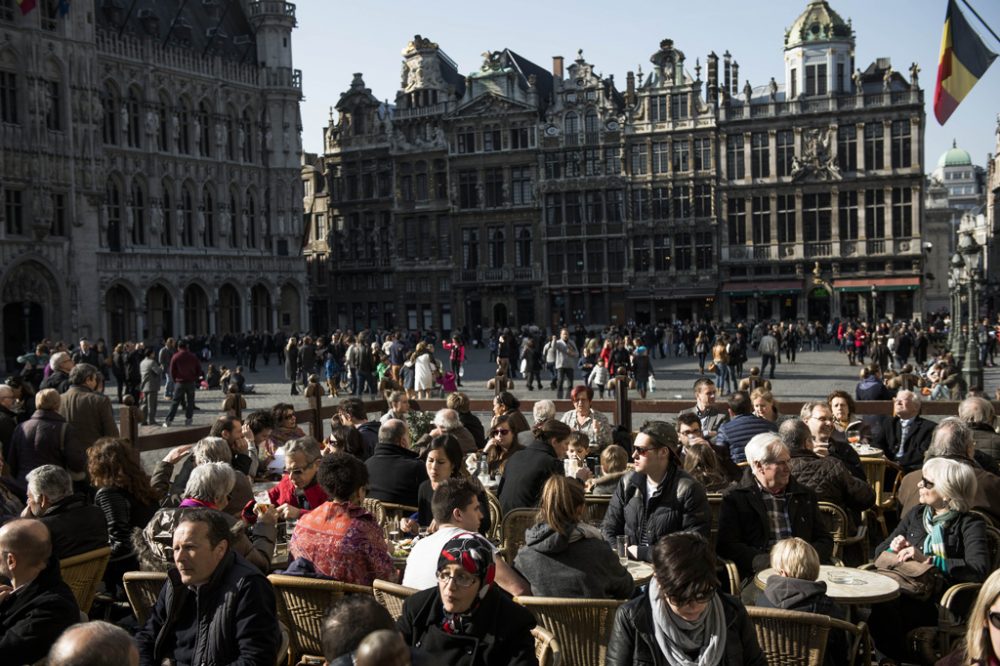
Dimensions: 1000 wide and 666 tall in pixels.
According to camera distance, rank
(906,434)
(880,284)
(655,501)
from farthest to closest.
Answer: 1. (880,284)
2. (906,434)
3. (655,501)

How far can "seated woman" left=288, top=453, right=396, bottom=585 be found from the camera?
193 inches

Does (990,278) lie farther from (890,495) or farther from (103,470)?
(103,470)

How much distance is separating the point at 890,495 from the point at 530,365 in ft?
49.2

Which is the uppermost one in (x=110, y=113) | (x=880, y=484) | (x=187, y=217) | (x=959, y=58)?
(x=110, y=113)

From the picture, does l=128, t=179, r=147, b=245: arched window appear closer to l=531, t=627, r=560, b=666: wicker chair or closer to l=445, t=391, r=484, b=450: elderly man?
l=445, t=391, r=484, b=450: elderly man

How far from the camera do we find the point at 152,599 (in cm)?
488

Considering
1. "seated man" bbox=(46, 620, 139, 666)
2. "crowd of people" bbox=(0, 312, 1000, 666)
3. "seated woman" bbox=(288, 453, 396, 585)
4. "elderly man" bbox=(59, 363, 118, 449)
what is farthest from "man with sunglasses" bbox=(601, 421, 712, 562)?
"elderly man" bbox=(59, 363, 118, 449)

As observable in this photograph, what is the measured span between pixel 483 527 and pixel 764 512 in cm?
194

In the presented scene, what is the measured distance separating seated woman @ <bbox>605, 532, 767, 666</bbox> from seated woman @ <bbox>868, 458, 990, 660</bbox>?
1.95 meters

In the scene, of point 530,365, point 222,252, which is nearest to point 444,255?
point 222,252

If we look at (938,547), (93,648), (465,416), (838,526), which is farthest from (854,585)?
(465,416)

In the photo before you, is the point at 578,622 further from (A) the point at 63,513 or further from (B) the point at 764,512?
(A) the point at 63,513

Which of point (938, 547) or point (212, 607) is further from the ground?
point (212, 607)

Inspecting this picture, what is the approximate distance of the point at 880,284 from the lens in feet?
142
